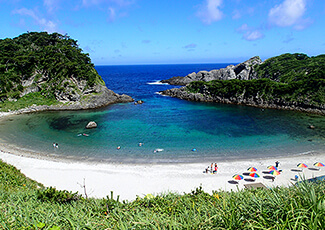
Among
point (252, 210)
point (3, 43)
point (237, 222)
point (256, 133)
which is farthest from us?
point (3, 43)

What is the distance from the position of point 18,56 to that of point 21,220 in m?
69.0

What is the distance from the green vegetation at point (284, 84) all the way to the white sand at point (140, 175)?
1285 inches

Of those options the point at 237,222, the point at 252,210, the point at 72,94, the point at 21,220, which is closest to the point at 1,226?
the point at 21,220

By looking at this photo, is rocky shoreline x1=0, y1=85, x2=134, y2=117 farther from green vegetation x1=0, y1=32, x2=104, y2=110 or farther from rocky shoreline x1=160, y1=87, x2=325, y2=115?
rocky shoreline x1=160, y1=87, x2=325, y2=115

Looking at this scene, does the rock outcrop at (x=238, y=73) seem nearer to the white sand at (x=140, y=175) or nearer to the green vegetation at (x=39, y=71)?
the green vegetation at (x=39, y=71)

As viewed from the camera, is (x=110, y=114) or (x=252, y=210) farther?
(x=110, y=114)

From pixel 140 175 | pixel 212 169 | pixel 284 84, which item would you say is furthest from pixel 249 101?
pixel 140 175

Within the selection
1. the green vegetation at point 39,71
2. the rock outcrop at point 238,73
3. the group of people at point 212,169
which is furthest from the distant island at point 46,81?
the rock outcrop at point 238,73

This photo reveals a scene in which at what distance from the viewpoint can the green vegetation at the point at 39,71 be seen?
57656mm

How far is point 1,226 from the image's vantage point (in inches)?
Answer: 223

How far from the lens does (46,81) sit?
6212 centimetres

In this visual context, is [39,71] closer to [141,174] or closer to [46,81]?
[46,81]

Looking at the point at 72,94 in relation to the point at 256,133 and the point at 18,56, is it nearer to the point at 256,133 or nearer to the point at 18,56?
the point at 18,56

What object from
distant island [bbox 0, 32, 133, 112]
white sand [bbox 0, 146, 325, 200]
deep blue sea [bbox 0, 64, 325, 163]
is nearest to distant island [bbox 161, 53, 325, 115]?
deep blue sea [bbox 0, 64, 325, 163]
